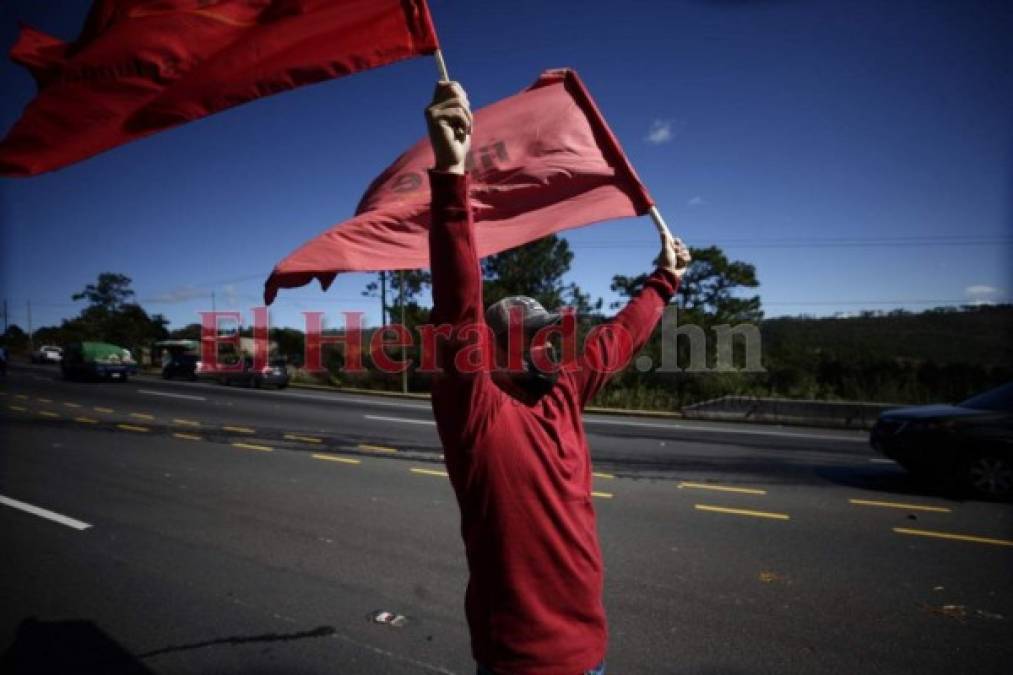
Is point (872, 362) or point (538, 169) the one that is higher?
point (538, 169)

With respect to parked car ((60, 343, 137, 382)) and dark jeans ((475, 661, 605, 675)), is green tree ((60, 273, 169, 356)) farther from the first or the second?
dark jeans ((475, 661, 605, 675))

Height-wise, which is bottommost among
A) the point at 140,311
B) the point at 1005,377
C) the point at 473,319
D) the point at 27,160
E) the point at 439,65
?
the point at 1005,377

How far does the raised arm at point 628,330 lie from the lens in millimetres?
1983

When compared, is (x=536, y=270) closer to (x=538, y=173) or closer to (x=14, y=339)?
(x=538, y=173)

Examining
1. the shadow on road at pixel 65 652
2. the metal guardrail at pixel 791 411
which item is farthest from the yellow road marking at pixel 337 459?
the metal guardrail at pixel 791 411

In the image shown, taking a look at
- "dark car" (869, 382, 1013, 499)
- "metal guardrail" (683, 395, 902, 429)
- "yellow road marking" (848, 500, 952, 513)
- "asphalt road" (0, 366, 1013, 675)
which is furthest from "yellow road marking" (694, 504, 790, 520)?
"metal guardrail" (683, 395, 902, 429)

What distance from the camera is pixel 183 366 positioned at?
28359 mm

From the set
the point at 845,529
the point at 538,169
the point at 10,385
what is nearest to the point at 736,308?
the point at 845,529

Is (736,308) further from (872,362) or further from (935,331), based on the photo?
(935,331)

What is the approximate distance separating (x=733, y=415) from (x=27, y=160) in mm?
16170

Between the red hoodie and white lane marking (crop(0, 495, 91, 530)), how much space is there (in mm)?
5708

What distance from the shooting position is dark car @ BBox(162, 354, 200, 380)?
1113 inches

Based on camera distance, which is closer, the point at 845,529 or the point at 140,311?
the point at 845,529

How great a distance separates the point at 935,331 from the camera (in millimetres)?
27281
